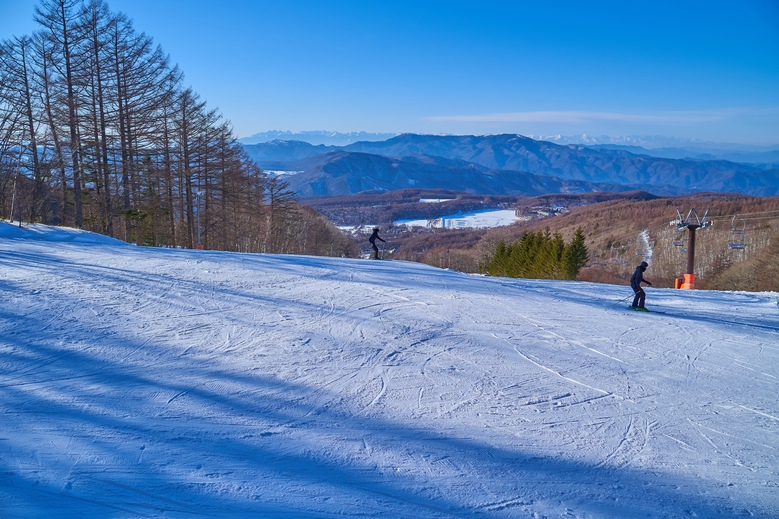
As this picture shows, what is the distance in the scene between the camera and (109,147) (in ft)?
81.0

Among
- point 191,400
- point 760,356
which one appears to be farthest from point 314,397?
point 760,356

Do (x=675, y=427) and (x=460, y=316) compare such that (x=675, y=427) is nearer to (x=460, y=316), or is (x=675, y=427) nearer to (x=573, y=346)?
(x=573, y=346)

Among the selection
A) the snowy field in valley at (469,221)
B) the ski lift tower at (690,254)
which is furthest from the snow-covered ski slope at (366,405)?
the snowy field in valley at (469,221)

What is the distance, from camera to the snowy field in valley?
481ft

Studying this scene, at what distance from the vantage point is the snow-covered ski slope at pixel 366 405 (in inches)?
170

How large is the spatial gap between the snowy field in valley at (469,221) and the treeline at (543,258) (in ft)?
286

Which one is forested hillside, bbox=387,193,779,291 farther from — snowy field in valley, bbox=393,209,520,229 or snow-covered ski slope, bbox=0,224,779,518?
snow-covered ski slope, bbox=0,224,779,518

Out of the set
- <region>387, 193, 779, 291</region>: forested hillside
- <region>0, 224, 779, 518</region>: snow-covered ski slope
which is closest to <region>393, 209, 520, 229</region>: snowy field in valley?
<region>387, 193, 779, 291</region>: forested hillside

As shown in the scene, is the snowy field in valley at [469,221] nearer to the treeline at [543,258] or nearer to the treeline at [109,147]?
the treeline at [543,258]

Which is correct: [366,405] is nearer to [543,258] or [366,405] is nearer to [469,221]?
[543,258]

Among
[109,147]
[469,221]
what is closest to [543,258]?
[109,147]

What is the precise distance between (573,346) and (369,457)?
211 inches

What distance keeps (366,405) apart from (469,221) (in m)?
155

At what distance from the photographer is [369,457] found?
193 inches
